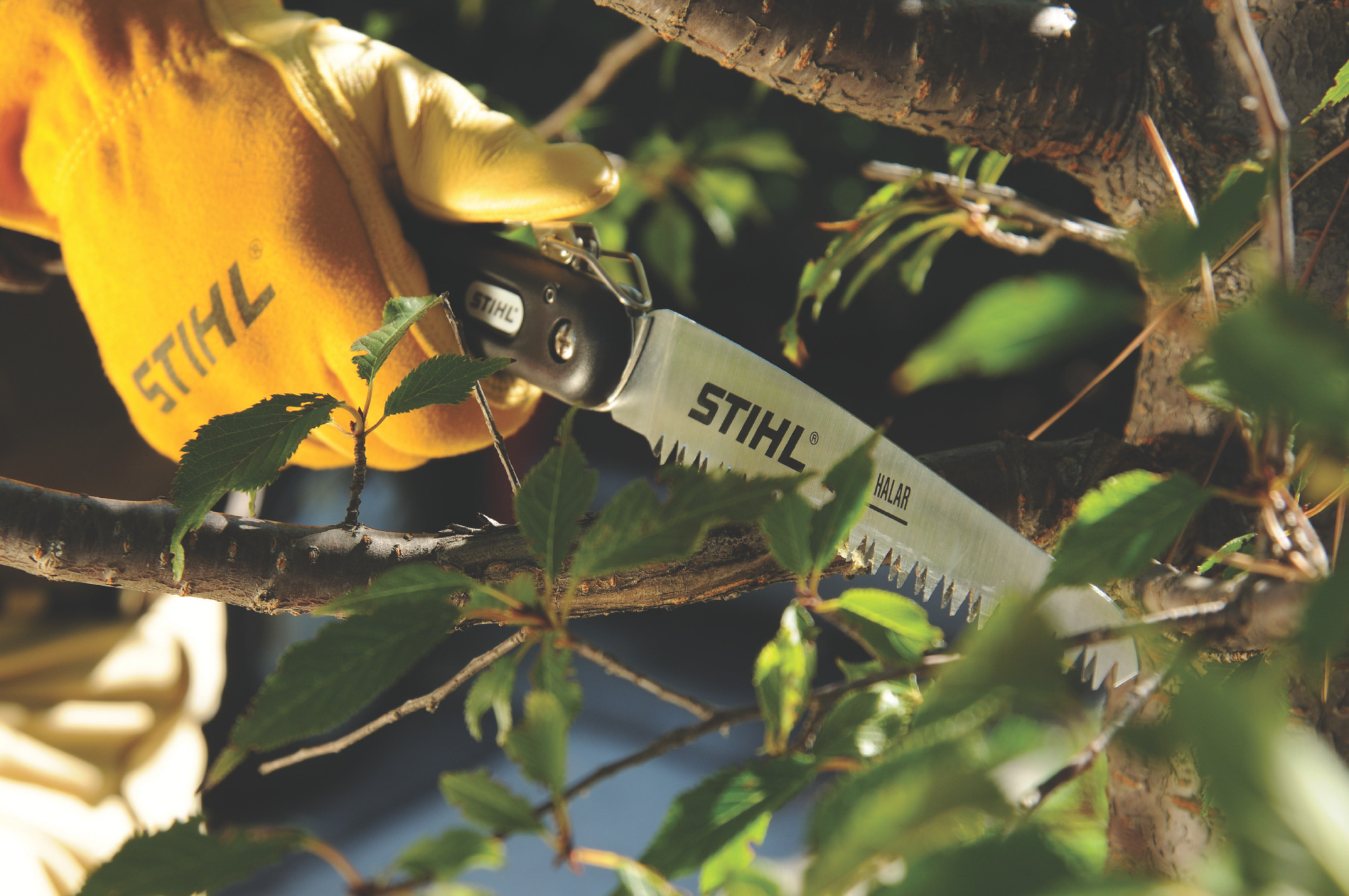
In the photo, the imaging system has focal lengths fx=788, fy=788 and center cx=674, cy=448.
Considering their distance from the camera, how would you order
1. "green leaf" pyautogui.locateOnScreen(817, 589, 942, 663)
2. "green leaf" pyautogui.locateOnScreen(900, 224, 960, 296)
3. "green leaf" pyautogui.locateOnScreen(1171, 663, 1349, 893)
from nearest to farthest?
"green leaf" pyautogui.locateOnScreen(1171, 663, 1349, 893) < "green leaf" pyautogui.locateOnScreen(817, 589, 942, 663) < "green leaf" pyautogui.locateOnScreen(900, 224, 960, 296)

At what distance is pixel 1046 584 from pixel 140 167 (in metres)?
0.38

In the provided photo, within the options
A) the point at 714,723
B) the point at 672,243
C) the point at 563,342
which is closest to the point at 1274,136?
the point at 714,723

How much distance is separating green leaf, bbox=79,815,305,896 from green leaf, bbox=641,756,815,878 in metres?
0.06

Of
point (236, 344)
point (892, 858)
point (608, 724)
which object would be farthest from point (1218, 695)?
point (608, 724)

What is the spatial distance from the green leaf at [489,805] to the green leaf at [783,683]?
2.0 inches

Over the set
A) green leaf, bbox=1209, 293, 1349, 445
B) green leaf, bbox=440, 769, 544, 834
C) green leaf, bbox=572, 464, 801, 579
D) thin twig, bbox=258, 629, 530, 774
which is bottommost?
thin twig, bbox=258, 629, 530, 774

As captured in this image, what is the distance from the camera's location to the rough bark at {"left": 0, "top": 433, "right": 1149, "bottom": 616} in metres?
0.25

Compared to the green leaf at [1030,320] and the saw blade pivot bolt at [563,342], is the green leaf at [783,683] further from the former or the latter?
the saw blade pivot bolt at [563,342]

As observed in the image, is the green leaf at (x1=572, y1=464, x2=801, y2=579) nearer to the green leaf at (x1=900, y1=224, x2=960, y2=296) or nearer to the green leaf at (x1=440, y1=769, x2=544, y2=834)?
the green leaf at (x1=440, y1=769, x2=544, y2=834)

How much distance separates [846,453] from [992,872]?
221 mm

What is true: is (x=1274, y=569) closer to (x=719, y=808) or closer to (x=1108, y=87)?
(x=719, y=808)

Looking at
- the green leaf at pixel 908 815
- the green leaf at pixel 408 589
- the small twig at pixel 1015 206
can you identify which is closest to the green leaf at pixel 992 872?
the green leaf at pixel 908 815

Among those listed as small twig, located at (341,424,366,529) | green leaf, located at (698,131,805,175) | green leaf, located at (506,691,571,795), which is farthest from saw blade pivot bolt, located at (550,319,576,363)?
green leaf, located at (698,131,805,175)

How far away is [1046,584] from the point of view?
0.13 meters
